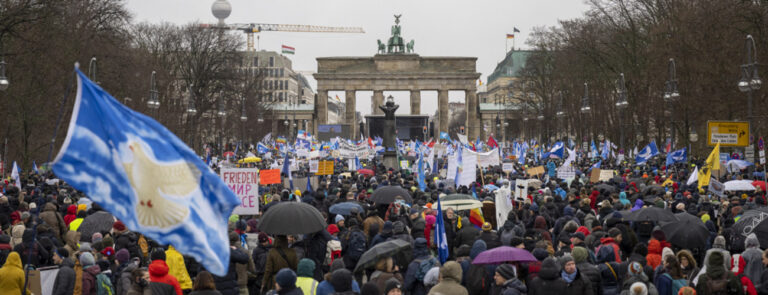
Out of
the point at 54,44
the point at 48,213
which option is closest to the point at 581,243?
the point at 48,213

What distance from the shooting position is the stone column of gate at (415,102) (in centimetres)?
10294

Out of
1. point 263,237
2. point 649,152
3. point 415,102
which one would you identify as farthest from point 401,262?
point 415,102

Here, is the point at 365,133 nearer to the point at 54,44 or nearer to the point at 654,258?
the point at 54,44

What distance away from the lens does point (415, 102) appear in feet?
341

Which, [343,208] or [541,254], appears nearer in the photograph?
[541,254]

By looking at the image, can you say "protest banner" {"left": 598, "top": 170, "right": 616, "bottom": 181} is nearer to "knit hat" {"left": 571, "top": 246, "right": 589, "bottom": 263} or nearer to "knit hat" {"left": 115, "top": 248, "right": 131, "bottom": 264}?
"knit hat" {"left": 571, "top": 246, "right": 589, "bottom": 263}

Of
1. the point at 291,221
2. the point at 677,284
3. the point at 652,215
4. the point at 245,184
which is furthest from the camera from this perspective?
the point at 245,184

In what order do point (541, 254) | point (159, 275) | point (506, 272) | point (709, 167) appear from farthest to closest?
point (709, 167) < point (541, 254) < point (506, 272) < point (159, 275)

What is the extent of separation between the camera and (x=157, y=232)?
600 cm

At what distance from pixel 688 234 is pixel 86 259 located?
6.99m

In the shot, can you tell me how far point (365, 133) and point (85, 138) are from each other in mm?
85588

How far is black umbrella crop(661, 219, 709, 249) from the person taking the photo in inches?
463

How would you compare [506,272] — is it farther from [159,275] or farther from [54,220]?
[54,220]

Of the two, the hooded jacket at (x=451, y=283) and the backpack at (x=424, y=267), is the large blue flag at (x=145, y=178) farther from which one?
the backpack at (x=424, y=267)
